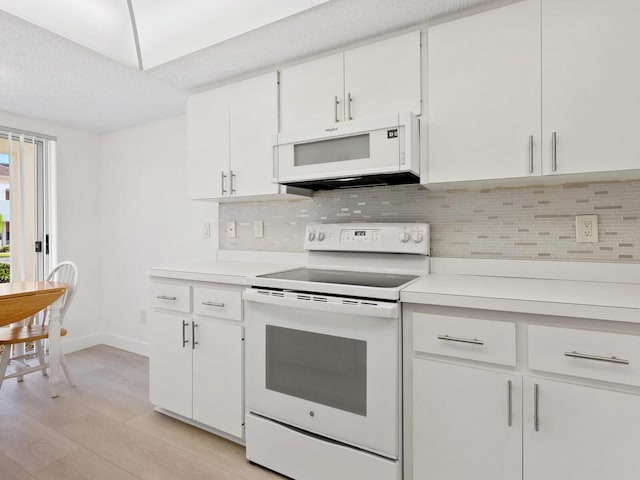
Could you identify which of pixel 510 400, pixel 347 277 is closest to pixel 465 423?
pixel 510 400

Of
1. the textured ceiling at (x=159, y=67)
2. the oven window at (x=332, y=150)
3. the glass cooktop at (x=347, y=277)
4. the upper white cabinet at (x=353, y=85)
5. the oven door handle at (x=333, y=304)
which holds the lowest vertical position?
the oven door handle at (x=333, y=304)

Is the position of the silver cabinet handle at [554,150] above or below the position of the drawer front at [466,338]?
above

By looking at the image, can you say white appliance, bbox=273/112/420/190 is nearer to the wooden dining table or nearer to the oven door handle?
the oven door handle

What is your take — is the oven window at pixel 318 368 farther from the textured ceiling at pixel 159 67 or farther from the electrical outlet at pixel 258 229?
the textured ceiling at pixel 159 67

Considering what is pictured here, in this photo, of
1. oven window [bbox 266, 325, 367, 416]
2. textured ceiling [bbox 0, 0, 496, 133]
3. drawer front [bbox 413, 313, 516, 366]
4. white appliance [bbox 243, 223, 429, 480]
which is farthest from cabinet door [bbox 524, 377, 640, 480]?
textured ceiling [bbox 0, 0, 496, 133]

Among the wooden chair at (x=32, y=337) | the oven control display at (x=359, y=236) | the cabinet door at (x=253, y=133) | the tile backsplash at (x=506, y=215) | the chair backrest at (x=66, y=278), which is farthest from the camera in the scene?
the chair backrest at (x=66, y=278)

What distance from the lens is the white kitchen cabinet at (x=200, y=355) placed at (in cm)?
193

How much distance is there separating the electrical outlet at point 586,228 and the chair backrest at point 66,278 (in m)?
3.28

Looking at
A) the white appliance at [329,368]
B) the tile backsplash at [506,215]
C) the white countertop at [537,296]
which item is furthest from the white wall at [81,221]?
the white countertop at [537,296]

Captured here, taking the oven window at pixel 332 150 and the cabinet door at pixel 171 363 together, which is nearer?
the oven window at pixel 332 150

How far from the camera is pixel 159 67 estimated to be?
2.19m

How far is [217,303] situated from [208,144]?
1074 mm

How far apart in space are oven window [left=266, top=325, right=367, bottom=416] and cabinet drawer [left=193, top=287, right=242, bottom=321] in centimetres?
26

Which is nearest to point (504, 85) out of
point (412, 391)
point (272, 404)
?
point (412, 391)
